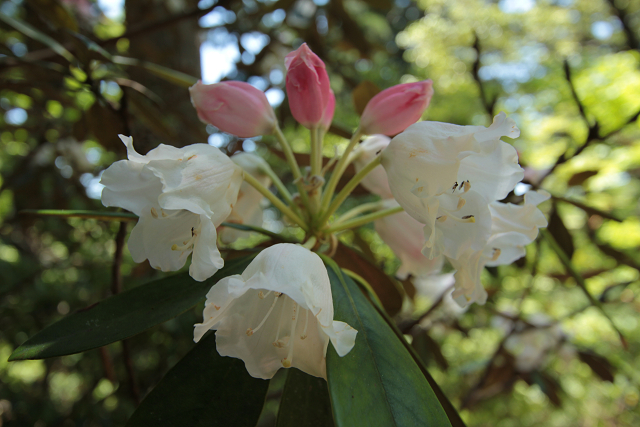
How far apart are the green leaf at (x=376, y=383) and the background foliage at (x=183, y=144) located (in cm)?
19

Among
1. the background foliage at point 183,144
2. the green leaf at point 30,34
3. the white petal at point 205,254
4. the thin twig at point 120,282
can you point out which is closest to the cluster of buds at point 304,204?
the white petal at point 205,254

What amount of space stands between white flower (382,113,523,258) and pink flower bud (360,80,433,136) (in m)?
0.12

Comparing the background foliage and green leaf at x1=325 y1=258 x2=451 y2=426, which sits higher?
green leaf at x1=325 y1=258 x2=451 y2=426

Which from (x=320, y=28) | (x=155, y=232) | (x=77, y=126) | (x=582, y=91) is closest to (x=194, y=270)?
(x=155, y=232)

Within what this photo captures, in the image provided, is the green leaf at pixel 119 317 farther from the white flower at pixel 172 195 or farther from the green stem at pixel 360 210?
the green stem at pixel 360 210

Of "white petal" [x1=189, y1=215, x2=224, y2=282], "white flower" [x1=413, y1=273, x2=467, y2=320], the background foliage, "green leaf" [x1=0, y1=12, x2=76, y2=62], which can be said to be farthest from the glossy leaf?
"white flower" [x1=413, y1=273, x2=467, y2=320]

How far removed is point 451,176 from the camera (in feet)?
1.88

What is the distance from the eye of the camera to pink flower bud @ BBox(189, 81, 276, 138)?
2.29ft

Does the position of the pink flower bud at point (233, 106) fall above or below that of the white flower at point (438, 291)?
above

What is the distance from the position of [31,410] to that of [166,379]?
163 centimetres

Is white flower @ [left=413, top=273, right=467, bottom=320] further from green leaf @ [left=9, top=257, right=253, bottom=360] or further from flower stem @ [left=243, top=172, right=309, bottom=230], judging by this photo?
green leaf @ [left=9, top=257, right=253, bottom=360]

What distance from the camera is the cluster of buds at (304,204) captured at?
0.54m

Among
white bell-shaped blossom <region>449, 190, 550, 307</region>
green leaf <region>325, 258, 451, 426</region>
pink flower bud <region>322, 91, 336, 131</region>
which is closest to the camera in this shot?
green leaf <region>325, 258, 451, 426</region>

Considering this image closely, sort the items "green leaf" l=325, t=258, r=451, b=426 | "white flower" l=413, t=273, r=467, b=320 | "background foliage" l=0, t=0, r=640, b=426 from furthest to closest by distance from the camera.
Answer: "white flower" l=413, t=273, r=467, b=320 → "background foliage" l=0, t=0, r=640, b=426 → "green leaf" l=325, t=258, r=451, b=426
